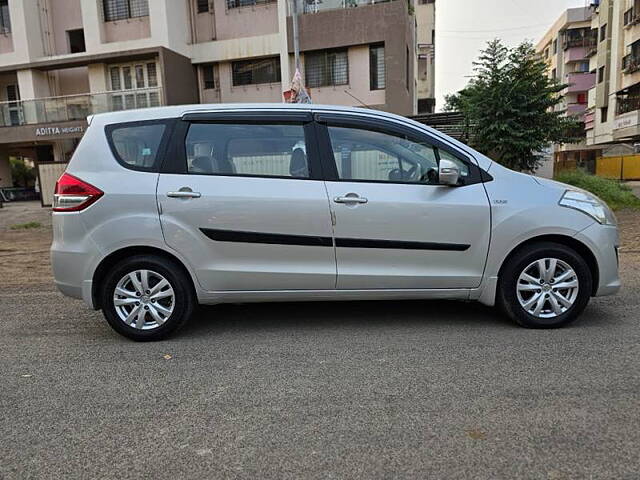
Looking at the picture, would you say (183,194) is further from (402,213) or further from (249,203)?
(402,213)

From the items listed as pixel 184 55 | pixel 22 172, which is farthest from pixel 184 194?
pixel 22 172

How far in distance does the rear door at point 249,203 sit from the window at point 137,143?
6.2 inches

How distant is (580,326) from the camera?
4.52 meters

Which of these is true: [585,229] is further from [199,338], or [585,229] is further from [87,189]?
[87,189]

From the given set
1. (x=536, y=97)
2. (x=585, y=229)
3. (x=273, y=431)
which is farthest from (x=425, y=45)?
(x=273, y=431)

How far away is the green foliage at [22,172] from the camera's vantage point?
34.3 meters

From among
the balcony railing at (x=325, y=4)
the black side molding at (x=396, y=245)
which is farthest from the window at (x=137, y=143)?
the balcony railing at (x=325, y=4)

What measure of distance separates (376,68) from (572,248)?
667 inches

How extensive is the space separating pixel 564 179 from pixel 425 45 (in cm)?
2405

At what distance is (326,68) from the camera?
20484mm

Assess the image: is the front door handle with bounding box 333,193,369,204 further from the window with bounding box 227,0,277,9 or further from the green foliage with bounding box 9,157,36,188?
the green foliage with bounding box 9,157,36,188

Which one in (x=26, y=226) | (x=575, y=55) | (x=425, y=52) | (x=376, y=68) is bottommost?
(x=26, y=226)

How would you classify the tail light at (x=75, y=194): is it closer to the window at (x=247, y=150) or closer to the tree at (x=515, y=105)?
the window at (x=247, y=150)

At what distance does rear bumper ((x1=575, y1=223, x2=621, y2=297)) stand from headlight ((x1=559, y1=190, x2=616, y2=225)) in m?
0.07
